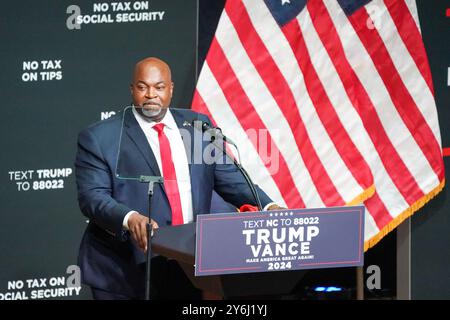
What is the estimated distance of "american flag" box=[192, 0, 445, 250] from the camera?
707 centimetres

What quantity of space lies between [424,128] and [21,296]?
109 inches

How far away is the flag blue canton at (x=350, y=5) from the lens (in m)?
7.28

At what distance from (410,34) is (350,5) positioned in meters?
0.45

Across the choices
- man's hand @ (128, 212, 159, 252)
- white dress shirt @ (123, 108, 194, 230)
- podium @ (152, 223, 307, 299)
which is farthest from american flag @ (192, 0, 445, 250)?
podium @ (152, 223, 307, 299)

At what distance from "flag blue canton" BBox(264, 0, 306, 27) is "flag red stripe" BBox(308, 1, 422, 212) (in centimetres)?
10

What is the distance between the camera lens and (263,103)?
7.11 metres

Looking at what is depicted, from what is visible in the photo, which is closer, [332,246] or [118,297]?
[332,246]

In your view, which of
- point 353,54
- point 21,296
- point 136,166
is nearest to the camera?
point 136,166

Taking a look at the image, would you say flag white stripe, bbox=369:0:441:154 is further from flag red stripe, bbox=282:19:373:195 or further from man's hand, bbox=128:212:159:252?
man's hand, bbox=128:212:159:252

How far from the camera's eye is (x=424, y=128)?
746cm

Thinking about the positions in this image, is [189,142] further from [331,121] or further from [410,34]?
[410,34]
